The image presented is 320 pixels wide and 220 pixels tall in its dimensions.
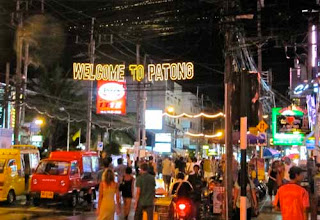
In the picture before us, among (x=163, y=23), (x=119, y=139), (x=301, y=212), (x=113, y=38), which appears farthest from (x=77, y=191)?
(x=119, y=139)

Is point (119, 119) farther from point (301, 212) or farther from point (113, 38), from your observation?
point (301, 212)

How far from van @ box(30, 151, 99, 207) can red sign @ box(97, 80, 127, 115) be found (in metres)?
11.3

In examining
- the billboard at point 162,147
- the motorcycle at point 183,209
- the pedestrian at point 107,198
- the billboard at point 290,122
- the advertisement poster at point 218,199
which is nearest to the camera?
the pedestrian at point 107,198

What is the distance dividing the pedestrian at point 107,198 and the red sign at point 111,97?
21458mm

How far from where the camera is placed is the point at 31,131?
3819 centimetres

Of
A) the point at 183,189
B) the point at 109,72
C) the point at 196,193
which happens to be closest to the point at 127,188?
the point at 196,193

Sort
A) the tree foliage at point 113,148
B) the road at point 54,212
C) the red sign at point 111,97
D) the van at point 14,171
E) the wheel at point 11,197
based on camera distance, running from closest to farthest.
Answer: the road at point 54,212 → the van at point 14,171 → the wheel at point 11,197 → the red sign at point 111,97 → the tree foliage at point 113,148

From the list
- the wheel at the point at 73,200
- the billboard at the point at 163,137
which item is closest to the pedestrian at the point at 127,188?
the wheel at the point at 73,200

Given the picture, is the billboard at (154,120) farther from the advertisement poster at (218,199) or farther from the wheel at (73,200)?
the advertisement poster at (218,199)

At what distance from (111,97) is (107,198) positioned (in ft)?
72.2

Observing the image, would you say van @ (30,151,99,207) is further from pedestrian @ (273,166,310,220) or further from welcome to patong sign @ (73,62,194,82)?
pedestrian @ (273,166,310,220)

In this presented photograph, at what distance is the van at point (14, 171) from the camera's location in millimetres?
17711

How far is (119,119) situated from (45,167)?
31979 millimetres

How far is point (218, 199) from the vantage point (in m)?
13.0
